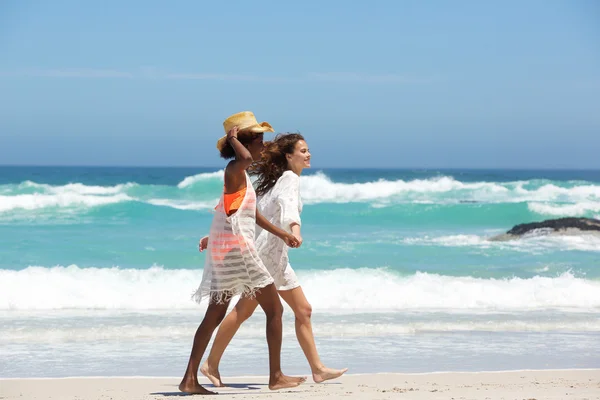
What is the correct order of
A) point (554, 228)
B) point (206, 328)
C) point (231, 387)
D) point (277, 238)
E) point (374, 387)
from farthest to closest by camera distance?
point (554, 228), point (231, 387), point (374, 387), point (277, 238), point (206, 328)

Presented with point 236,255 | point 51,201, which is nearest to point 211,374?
point 236,255

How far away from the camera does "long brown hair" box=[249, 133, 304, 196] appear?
17.7ft

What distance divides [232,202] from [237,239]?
0.21 metres

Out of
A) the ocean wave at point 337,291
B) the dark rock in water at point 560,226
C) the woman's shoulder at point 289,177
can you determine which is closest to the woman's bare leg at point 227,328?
the woman's shoulder at point 289,177

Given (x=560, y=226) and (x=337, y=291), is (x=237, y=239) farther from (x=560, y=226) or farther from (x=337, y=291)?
(x=560, y=226)

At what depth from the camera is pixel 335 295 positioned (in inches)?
414

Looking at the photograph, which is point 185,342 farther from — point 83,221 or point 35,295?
point 83,221

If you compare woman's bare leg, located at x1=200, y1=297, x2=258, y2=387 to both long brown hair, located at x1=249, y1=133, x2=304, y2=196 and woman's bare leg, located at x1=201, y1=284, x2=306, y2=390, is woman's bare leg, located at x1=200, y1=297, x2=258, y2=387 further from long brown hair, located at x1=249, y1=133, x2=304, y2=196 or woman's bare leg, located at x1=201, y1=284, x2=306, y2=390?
long brown hair, located at x1=249, y1=133, x2=304, y2=196

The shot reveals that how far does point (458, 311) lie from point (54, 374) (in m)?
4.97

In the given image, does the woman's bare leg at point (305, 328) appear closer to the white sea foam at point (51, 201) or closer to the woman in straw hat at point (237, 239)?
the woman in straw hat at point (237, 239)

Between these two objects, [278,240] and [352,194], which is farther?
[352,194]

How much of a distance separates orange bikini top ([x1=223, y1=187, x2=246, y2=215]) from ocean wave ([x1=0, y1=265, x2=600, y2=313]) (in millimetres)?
4935

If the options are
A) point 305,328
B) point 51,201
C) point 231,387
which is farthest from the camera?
point 51,201

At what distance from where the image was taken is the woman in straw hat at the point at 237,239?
A: 4.87m
